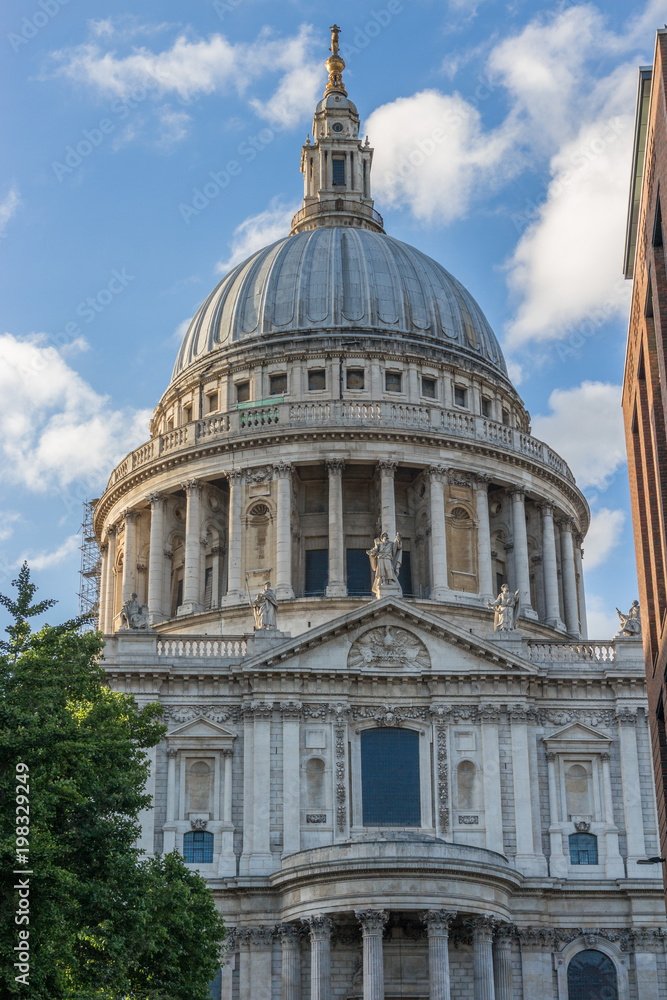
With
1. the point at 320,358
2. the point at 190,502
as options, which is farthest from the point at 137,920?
the point at 320,358

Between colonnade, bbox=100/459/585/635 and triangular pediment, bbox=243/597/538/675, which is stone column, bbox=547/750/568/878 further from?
colonnade, bbox=100/459/585/635

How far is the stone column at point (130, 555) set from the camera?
231 feet

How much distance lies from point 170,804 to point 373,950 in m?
9.19

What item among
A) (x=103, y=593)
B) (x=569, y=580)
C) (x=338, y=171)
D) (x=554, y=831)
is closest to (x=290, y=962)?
(x=554, y=831)

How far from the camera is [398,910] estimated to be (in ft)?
157

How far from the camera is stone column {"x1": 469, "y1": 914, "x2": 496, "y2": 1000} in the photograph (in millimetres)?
47844

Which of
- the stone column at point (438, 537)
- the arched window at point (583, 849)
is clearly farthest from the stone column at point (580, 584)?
the arched window at point (583, 849)

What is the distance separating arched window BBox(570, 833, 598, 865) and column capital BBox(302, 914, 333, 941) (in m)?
9.79

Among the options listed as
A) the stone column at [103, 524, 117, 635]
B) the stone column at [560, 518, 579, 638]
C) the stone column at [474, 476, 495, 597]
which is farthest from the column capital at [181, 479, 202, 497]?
the stone column at [560, 518, 579, 638]

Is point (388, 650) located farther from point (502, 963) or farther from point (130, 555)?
point (130, 555)

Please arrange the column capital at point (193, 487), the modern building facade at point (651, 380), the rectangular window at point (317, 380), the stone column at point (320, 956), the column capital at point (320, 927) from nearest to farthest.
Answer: the modern building facade at point (651, 380), the stone column at point (320, 956), the column capital at point (320, 927), the column capital at point (193, 487), the rectangular window at point (317, 380)

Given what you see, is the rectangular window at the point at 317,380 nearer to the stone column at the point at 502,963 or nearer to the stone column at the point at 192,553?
the stone column at the point at 192,553

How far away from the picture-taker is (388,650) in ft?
180

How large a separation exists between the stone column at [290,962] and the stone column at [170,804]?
192 inches
